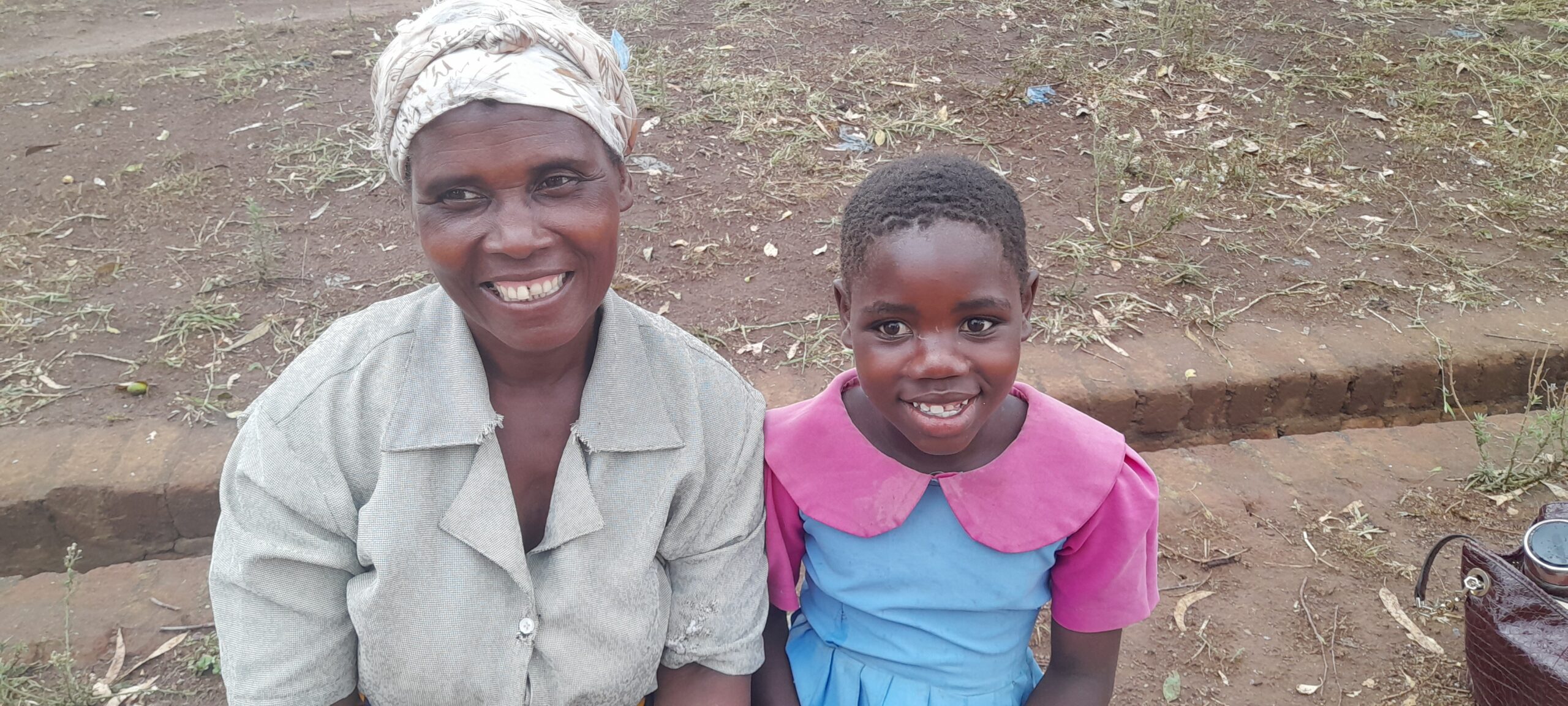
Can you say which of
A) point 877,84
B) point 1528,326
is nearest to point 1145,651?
point 1528,326

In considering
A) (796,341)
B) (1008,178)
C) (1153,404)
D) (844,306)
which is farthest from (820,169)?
(844,306)

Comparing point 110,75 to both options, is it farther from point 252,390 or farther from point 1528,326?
point 1528,326

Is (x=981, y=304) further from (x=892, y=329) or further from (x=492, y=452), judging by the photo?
(x=492, y=452)

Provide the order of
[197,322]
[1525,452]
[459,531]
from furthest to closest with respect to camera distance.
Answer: [197,322] → [1525,452] → [459,531]

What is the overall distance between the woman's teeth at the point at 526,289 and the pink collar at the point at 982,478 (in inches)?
19.9

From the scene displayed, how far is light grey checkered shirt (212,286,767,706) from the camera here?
1469 mm

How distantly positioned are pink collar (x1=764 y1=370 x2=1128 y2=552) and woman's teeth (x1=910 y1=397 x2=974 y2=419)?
0.15m

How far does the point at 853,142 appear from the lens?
431 centimetres

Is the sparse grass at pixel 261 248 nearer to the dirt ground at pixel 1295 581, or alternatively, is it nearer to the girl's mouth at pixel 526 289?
the dirt ground at pixel 1295 581

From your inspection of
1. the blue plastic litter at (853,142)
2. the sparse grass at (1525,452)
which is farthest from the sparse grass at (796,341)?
the sparse grass at (1525,452)

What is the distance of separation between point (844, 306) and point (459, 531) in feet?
2.34

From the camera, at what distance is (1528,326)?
3.28m

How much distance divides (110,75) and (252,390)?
9.98ft

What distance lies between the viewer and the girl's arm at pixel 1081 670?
1669 mm
